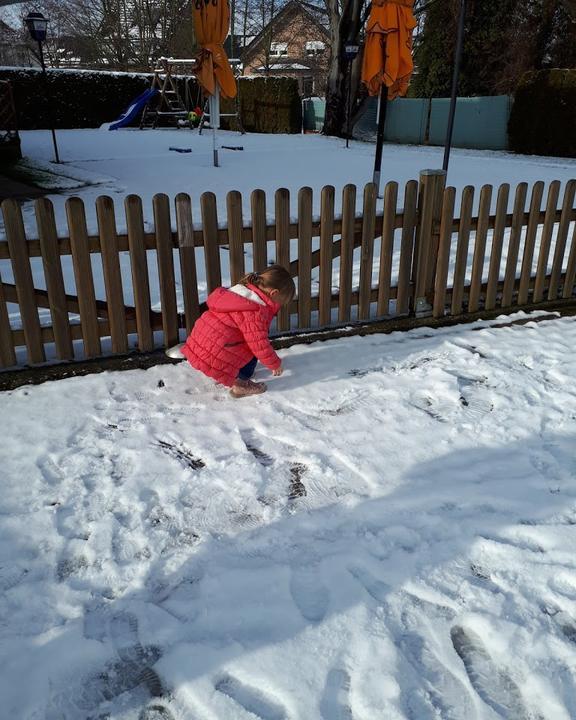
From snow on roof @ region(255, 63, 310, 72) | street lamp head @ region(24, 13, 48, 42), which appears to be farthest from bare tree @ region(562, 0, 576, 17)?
snow on roof @ region(255, 63, 310, 72)

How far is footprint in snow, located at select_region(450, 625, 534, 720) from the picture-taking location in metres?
1.75

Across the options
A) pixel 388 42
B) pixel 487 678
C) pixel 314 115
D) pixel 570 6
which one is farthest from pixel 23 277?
pixel 314 115

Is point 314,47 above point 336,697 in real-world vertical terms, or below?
above

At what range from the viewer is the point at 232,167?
12.3m

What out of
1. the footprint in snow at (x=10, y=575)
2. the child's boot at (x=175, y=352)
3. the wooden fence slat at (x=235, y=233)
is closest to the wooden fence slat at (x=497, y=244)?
the wooden fence slat at (x=235, y=233)

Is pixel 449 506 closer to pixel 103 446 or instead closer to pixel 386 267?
pixel 103 446

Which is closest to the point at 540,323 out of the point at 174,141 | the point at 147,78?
the point at 174,141

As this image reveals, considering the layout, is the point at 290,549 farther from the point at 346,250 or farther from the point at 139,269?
the point at 346,250

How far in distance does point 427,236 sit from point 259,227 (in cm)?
141

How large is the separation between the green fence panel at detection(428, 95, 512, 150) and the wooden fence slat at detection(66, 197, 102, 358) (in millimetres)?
20583

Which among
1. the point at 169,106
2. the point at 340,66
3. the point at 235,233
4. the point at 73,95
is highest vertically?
the point at 340,66

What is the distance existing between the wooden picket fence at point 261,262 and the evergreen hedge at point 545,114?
15.1 m

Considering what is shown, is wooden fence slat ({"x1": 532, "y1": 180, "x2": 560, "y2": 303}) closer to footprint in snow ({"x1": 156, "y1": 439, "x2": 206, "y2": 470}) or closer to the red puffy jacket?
the red puffy jacket

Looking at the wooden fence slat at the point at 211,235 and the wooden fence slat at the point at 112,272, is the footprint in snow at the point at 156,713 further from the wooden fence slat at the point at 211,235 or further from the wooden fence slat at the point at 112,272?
the wooden fence slat at the point at 211,235
